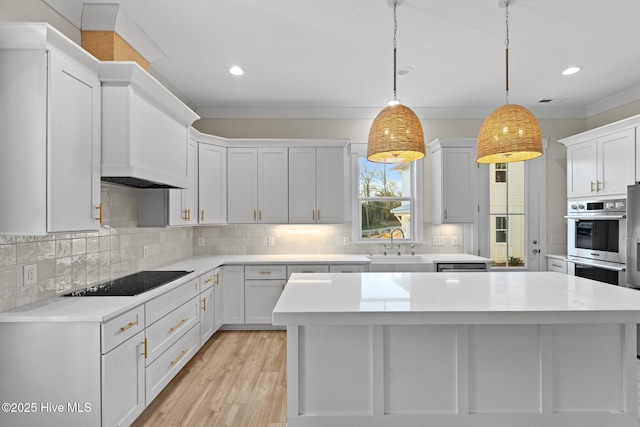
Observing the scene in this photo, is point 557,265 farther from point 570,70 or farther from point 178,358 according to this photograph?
point 178,358

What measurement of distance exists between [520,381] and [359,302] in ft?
3.28

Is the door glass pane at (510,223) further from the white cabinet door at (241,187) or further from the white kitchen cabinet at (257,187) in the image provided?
the white cabinet door at (241,187)

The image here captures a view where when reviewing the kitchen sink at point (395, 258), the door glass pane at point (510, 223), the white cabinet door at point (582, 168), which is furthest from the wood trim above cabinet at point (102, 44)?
the white cabinet door at point (582, 168)

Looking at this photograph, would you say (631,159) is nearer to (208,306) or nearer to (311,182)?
(311,182)

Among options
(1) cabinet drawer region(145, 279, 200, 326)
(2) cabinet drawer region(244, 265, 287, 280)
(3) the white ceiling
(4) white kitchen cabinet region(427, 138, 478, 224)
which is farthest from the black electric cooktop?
(4) white kitchen cabinet region(427, 138, 478, 224)

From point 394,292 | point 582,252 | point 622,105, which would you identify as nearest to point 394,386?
point 394,292

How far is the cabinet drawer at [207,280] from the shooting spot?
11.1 feet

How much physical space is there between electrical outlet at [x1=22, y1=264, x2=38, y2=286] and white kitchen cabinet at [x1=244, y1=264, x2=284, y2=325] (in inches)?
85.3

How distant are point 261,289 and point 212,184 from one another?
54.6 inches

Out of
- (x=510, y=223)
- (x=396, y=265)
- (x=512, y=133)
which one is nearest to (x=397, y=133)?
(x=512, y=133)

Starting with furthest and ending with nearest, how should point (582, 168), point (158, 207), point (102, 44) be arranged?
point (582, 168) → point (158, 207) → point (102, 44)

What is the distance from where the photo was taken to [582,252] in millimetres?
3865

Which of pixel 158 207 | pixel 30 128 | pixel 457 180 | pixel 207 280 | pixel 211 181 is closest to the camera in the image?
pixel 30 128

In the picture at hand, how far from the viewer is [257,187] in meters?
4.32
